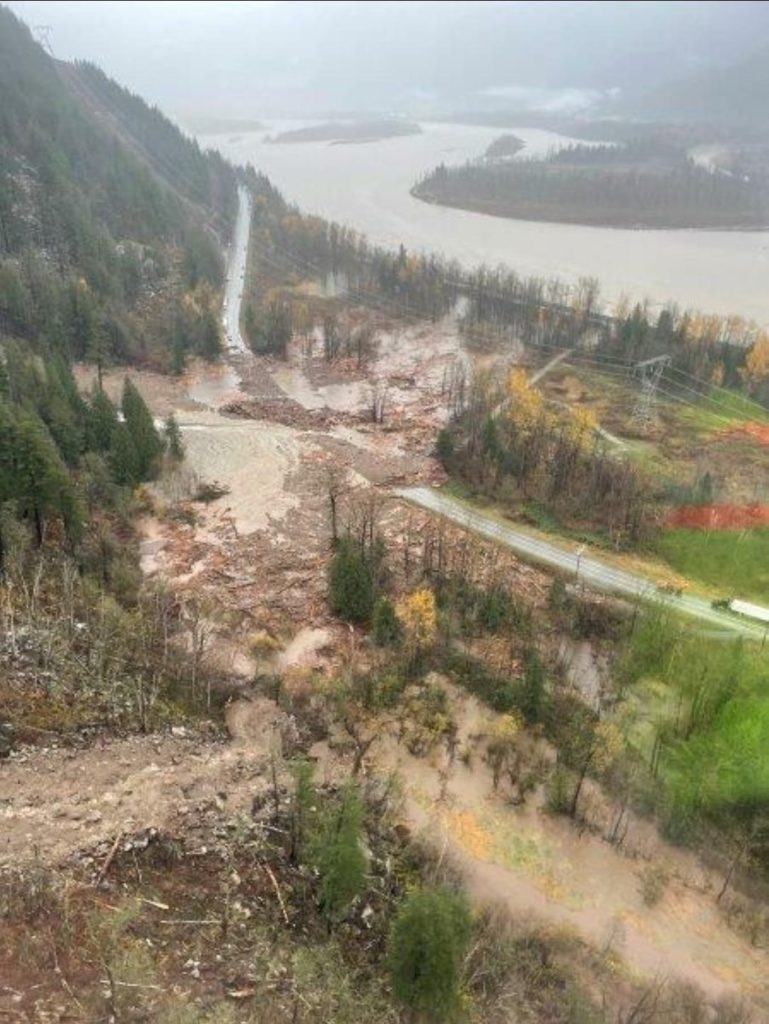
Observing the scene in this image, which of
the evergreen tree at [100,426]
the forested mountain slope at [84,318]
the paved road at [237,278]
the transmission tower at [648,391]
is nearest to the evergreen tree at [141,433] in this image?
the forested mountain slope at [84,318]

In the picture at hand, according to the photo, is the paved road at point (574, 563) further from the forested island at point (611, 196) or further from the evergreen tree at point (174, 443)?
the forested island at point (611, 196)

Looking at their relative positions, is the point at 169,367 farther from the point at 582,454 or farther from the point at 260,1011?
the point at 260,1011

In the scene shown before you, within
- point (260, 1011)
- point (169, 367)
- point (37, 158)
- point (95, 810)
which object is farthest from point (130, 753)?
point (37, 158)

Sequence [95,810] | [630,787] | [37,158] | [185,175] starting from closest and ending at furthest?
[95,810], [630,787], [37,158], [185,175]

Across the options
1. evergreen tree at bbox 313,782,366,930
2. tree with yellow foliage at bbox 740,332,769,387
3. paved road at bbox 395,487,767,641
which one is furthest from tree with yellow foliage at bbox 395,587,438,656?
tree with yellow foliage at bbox 740,332,769,387

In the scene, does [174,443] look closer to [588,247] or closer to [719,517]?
[719,517]

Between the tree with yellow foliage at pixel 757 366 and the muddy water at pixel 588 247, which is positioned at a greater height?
the muddy water at pixel 588 247
